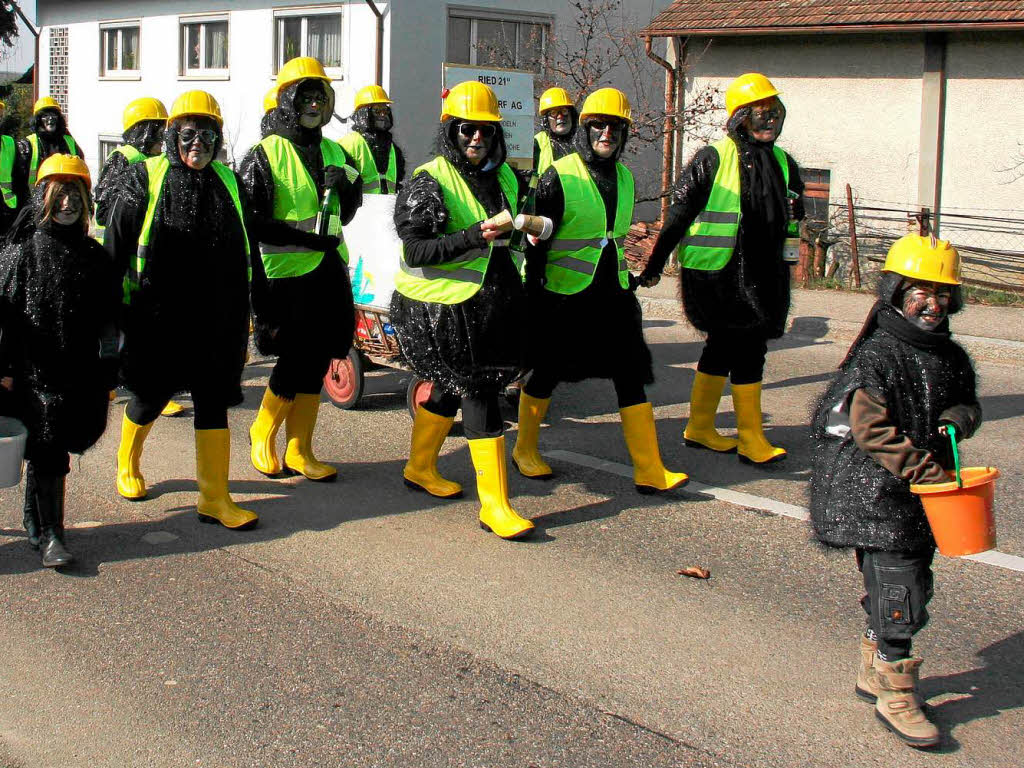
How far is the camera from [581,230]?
6180 mm

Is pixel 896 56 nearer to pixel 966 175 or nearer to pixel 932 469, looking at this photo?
pixel 966 175

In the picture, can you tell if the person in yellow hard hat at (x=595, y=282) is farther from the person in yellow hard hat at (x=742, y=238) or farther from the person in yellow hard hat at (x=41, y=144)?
the person in yellow hard hat at (x=41, y=144)

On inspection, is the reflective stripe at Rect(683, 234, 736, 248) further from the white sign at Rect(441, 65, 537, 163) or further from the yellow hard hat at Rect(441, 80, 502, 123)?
the white sign at Rect(441, 65, 537, 163)

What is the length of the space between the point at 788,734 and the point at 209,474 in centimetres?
307

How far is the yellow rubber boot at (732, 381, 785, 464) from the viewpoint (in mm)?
7016

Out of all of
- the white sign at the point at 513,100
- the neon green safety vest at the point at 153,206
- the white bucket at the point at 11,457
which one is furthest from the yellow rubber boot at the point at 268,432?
the white sign at the point at 513,100

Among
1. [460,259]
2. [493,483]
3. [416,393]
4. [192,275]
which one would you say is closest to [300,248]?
[192,275]

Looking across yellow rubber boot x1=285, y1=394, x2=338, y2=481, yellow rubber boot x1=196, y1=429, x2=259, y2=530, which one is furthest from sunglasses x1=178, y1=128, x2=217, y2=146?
yellow rubber boot x1=285, y1=394, x2=338, y2=481

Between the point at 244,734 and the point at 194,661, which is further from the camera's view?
the point at 194,661

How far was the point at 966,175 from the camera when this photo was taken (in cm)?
1583

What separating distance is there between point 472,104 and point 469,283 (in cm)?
79

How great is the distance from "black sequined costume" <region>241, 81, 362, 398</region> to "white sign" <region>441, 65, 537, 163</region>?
6393 mm

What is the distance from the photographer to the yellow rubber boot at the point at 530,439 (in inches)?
264

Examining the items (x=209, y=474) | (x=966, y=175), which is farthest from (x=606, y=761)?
(x=966, y=175)
